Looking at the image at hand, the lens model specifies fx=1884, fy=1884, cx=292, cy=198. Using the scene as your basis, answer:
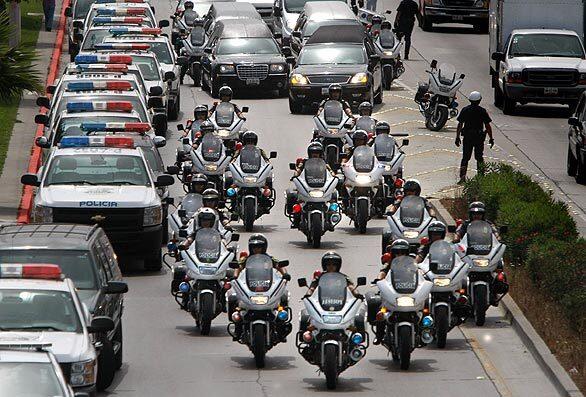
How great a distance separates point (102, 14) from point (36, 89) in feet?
53.1

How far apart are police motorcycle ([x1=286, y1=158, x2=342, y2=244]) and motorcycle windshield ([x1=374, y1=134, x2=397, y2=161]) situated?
2.64 meters

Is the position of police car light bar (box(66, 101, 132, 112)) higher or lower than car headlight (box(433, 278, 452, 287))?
lower

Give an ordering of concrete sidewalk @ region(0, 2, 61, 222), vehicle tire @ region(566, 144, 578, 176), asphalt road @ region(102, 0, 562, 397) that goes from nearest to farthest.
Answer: asphalt road @ region(102, 0, 562, 397) → concrete sidewalk @ region(0, 2, 61, 222) → vehicle tire @ region(566, 144, 578, 176)

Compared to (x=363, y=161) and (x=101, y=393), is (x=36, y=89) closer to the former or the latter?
(x=363, y=161)

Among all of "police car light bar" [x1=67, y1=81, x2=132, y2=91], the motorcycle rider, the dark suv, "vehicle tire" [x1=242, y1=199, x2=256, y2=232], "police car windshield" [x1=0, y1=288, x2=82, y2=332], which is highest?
"police car windshield" [x1=0, y1=288, x2=82, y2=332]

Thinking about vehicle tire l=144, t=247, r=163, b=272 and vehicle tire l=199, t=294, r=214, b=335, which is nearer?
vehicle tire l=199, t=294, r=214, b=335

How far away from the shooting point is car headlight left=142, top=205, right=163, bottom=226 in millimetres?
27219

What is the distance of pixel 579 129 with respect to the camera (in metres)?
37.2

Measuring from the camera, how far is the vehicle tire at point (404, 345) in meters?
21.4

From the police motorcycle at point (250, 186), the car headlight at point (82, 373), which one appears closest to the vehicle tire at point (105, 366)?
the car headlight at point (82, 373)

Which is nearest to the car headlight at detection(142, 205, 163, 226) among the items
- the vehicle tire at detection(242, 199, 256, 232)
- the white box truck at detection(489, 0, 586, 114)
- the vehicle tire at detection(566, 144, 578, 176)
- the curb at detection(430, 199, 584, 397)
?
the vehicle tire at detection(242, 199, 256, 232)

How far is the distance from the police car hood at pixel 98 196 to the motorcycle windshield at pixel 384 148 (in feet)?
19.7

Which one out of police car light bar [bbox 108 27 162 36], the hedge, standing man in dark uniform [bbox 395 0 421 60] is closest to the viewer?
the hedge

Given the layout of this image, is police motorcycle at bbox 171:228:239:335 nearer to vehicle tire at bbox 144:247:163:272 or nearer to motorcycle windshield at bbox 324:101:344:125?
vehicle tire at bbox 144:247:163:272
